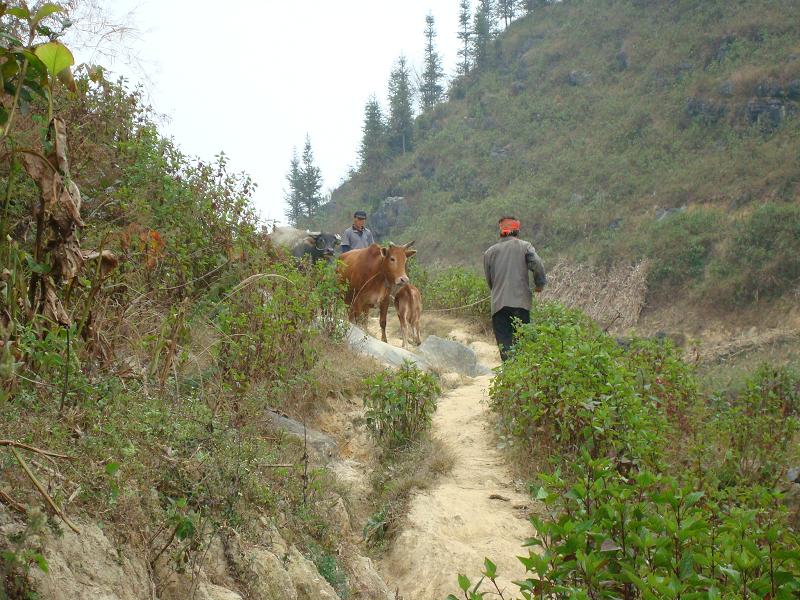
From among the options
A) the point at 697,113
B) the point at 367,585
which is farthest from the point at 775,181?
the point at 367,585

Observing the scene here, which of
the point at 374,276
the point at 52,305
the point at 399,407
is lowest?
the point at 399,407

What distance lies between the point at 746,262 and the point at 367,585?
23.0 m

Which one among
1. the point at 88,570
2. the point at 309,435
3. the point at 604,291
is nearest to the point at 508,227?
the point at 309,435

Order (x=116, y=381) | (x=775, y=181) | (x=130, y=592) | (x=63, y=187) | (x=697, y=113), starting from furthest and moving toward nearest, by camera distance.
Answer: (x=697, y=113) → (x=775, y=181) → (x=116, y=381) → (x=63, y=187) → (x=130, y=592)

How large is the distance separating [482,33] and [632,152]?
30380mm

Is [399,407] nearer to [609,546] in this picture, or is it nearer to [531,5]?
[609,546]

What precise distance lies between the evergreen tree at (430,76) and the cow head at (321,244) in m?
52.0

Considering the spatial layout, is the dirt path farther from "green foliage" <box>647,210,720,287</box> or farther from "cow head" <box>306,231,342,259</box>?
"green foliage" <box>647,210,720,287</box>

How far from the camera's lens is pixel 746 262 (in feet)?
78.1

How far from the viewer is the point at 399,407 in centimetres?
610

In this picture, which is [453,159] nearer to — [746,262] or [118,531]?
[746,262]

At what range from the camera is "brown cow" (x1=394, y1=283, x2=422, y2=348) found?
37.1 ft

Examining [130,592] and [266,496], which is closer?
[130,592]

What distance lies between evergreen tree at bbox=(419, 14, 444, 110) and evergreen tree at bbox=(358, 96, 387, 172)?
27.8 feet
